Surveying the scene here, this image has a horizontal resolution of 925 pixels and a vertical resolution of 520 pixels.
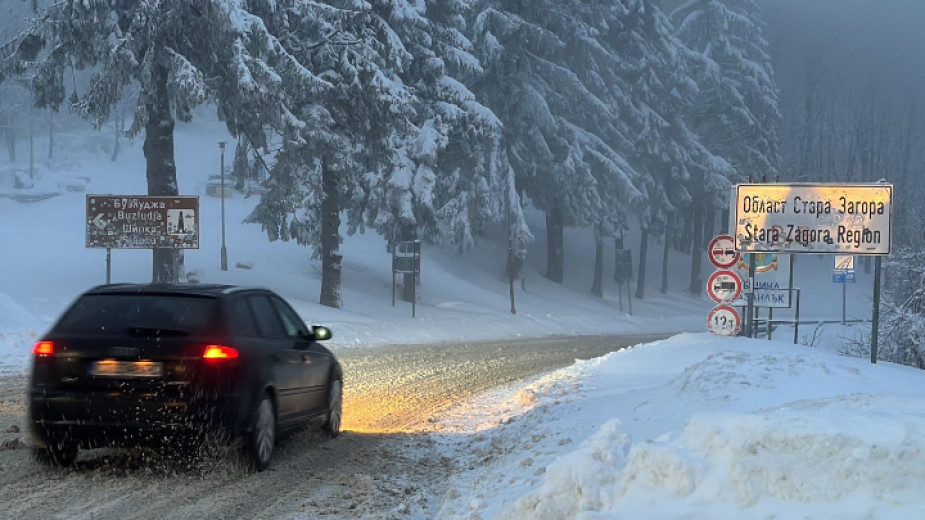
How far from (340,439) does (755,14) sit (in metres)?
61.2

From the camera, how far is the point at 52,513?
20.8 feet

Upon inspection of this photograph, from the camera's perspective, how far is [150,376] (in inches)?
289

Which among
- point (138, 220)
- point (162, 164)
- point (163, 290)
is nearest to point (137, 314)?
point (163, 290)

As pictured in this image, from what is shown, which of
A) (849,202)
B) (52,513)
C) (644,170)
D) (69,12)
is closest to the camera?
(52,513)

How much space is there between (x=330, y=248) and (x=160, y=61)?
10.00 metres

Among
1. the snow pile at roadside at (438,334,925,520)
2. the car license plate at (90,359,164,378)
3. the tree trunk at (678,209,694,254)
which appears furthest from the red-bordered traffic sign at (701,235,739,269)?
the tree trunk at (678,209,694,254)

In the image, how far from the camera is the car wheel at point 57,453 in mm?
7578

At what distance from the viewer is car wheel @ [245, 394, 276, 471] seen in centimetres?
782

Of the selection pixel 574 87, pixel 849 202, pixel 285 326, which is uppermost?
pixel 574 87

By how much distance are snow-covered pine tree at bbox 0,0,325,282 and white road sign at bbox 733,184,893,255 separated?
1205 cm

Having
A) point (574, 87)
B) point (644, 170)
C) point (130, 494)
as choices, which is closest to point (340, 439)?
point (130, 494)

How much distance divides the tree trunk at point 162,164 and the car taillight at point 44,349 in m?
17.1

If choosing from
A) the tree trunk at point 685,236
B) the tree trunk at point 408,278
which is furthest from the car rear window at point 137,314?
the tree trunk at point 685,236

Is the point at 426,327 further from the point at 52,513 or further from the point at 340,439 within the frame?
the point at 52,513
